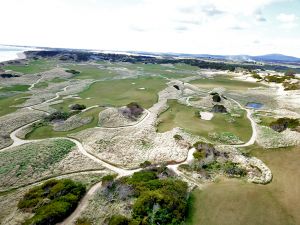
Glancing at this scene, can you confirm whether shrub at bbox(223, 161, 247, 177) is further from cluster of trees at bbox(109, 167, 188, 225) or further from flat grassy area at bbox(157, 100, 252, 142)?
flat grassy area at bbox(157, 100, 252, 142)

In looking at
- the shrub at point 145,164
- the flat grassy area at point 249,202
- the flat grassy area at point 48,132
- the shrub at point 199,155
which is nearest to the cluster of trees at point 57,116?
the flat grassy area at point 48,132

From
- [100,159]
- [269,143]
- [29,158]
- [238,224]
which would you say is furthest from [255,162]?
[29,158]

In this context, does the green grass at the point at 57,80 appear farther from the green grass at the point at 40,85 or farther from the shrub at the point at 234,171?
the shrub at the point at 234,171

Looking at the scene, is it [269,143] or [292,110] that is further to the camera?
[292,110]

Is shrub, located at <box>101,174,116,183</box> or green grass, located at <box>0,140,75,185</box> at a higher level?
shrub, located at <box>101,174,116,183</box>

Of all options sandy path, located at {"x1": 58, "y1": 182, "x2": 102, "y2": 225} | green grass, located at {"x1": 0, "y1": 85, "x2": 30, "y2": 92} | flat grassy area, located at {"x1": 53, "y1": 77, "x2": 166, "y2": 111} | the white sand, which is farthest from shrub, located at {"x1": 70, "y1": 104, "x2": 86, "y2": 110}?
sandy path, located at {"x1": 58, "y1": 182, "x2": 102, "y2": 225}

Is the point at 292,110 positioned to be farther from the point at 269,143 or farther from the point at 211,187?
the point at 211,187

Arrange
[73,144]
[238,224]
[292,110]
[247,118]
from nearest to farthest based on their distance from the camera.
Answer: [238,224] < [73,144] < [247,118] < [292,110]
